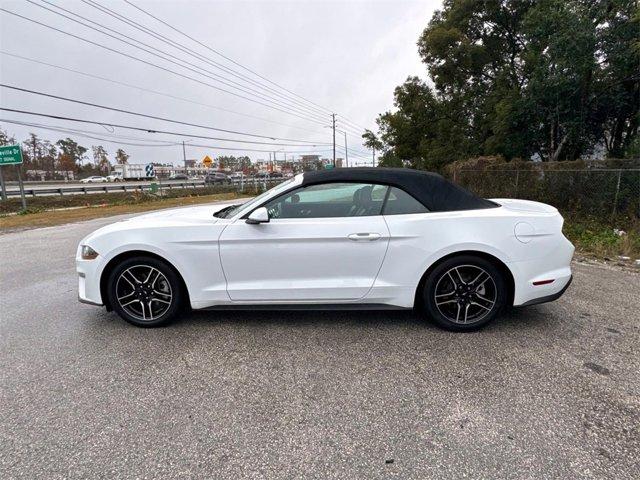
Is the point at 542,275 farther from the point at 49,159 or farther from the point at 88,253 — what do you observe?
the point at 49,159

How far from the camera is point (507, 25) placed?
18.5 meters

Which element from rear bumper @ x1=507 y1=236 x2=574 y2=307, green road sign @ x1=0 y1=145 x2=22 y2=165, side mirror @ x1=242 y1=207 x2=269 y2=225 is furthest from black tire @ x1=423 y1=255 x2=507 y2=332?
green road sign @ x1=0 y1=145 x2=22 y2=165

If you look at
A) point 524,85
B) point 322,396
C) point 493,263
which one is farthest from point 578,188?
point 524,85

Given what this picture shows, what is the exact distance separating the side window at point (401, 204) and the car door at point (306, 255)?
3.1 inches

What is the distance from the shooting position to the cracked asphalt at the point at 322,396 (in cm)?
191

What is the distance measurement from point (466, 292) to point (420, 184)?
1.07 m

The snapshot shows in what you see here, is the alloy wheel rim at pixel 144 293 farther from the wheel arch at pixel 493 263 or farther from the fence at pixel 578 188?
the fence at pixel 578 188

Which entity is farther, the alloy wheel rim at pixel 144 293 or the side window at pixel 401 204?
the alloy wheel rim at pixel 144 293

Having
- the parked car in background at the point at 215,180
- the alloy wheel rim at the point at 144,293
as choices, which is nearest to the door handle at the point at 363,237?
the alloy wheel rim at the point at 144,293

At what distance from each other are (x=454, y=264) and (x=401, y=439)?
1636mm

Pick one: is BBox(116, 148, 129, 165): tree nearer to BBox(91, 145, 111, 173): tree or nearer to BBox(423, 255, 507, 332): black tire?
BBox(91, 145, 111, 173): tree

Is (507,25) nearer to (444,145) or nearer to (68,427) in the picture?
(444,145)

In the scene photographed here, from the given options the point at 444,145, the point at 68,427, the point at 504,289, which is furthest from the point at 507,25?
the point at 68,427

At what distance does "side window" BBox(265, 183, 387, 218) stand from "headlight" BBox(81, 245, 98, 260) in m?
1.68
